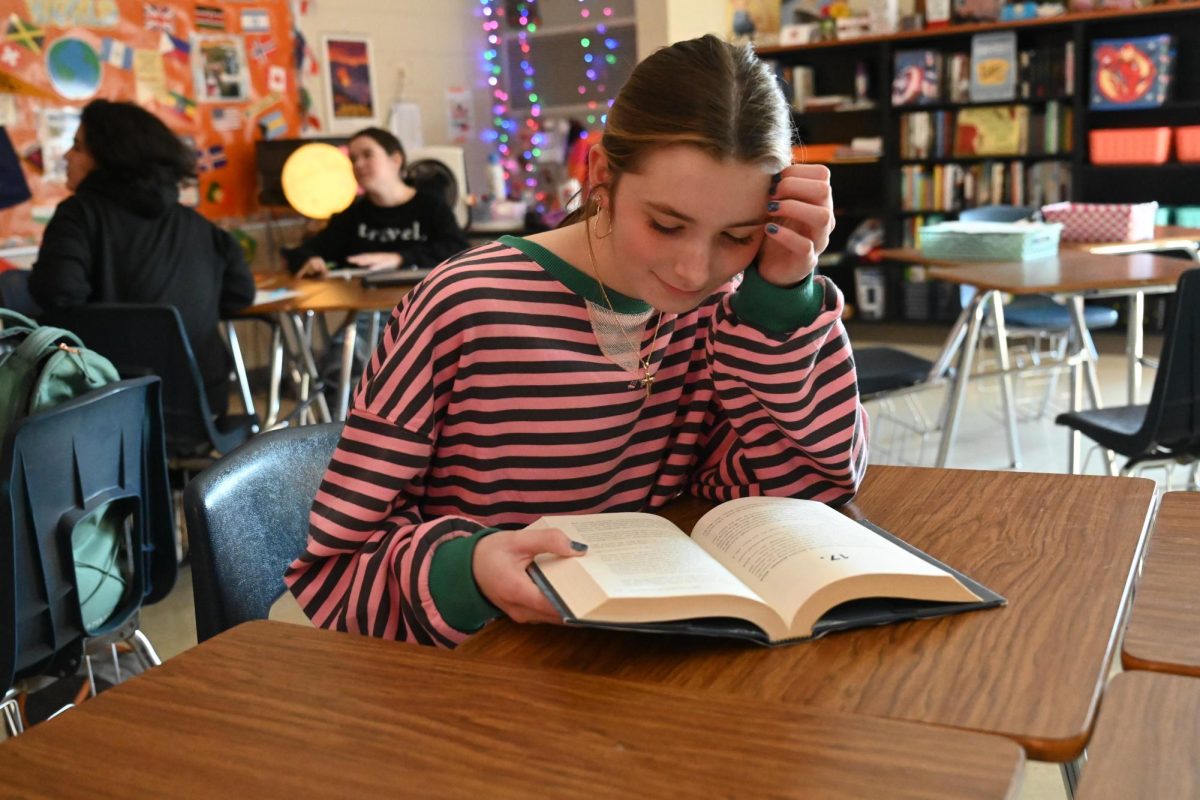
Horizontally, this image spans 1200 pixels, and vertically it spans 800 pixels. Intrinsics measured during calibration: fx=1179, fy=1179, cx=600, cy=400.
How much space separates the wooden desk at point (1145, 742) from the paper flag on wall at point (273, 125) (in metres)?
5.10

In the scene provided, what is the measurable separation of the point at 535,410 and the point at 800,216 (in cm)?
30

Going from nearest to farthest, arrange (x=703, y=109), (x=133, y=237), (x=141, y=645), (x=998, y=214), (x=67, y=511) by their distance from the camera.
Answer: (x=703, y=109) < (x=67, y=511) < (x=141, y=645) < (x=133, y=237) < (x=998, y=214)

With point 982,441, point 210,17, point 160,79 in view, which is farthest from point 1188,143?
point 160,79

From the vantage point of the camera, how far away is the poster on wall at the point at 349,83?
5602 mm

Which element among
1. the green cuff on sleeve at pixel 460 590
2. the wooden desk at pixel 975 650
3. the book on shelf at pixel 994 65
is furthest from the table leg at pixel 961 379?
the book on shelf at pixel 994 65

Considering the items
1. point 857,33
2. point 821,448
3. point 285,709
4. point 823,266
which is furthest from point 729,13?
point 285,709

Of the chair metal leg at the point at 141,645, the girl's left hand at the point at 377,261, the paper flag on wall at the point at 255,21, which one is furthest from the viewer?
the paper flag on wall at the point at 255,21

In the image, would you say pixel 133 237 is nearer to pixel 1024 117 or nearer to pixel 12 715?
pixel 12 715

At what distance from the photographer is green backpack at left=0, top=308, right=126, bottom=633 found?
1643 mm

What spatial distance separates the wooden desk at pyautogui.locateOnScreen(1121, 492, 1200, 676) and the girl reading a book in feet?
0.93

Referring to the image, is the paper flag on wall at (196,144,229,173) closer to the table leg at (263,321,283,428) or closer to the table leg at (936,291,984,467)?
the table leg at (263,321,283,428)

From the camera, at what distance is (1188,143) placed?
5.05 metres

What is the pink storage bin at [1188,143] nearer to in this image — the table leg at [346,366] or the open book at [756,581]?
the table leg at [346,366]

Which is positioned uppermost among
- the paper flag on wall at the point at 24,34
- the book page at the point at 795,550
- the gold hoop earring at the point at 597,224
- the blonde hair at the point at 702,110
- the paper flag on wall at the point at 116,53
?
the paper flag on wall at the point at 24,34
